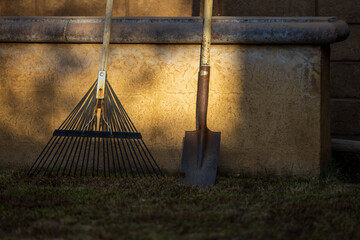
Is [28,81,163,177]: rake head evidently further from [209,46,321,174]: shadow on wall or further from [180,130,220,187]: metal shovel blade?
[209,46,321,174]: shadow on wall

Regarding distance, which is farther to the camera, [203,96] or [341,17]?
[341,17]

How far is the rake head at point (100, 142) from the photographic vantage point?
88.0 inches

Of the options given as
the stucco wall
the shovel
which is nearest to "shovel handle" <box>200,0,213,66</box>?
the shovel

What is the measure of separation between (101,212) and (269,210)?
0.67 metres

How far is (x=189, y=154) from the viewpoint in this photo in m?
2.24

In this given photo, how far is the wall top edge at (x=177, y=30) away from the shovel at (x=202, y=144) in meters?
0.09

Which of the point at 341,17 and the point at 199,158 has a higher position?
the point at 341,17

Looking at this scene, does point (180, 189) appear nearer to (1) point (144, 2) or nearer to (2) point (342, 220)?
(2) point (342, 220)

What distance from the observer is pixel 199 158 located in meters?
2.19

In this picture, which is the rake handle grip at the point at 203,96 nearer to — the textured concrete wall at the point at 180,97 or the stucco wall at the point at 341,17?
the textured concrete wall at the point at 180,97

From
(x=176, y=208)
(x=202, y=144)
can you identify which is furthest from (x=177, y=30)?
(x=176, y=208)

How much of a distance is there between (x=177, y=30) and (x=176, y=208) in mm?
1103

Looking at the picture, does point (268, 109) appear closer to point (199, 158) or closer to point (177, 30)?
point (199, 158)

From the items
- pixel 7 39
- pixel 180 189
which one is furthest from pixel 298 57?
pixel 7 39
